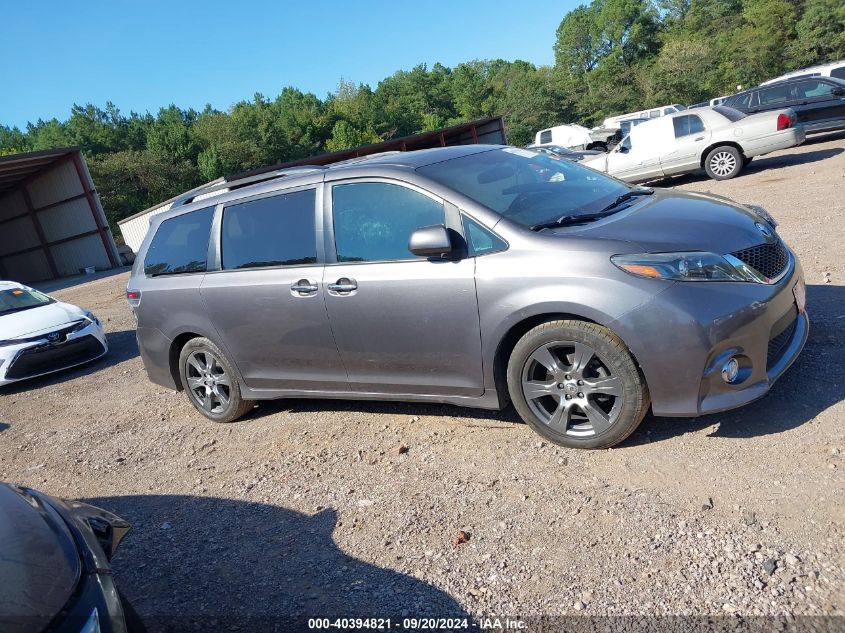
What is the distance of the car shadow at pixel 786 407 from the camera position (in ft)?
11.4

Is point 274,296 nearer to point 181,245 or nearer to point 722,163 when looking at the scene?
point 181,245

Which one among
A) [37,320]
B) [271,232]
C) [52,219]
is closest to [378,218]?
[271,232]

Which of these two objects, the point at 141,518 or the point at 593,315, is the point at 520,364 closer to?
the point at 593,315

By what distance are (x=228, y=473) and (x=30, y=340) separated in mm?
5299

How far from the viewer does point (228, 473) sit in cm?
438

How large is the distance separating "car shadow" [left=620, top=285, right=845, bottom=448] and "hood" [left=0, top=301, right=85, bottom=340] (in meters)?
7.83

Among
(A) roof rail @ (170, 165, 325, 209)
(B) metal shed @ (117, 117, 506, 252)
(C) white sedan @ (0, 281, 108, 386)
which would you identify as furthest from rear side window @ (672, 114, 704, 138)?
(B) metal shed @ (117, 117, 506, 252)

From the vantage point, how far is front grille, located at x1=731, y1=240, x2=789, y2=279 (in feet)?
11.3

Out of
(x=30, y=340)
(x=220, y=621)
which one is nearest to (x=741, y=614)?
(x=220, y=621)

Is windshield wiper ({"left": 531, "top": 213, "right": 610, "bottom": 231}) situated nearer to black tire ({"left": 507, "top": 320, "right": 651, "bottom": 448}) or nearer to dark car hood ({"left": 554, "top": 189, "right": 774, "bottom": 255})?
dark car hood ({"left": 554, "top": 189, "right": 774, "bottom": 255})

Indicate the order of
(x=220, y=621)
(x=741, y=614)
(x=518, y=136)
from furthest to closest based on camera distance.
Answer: (x=518, y=136), (x=220, y=621), (x=741, y=614)

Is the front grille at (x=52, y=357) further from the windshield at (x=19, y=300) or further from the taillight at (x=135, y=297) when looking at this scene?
the taillight at (x=135, y=297)

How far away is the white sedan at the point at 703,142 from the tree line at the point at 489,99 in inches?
1762

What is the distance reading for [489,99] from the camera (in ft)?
293
